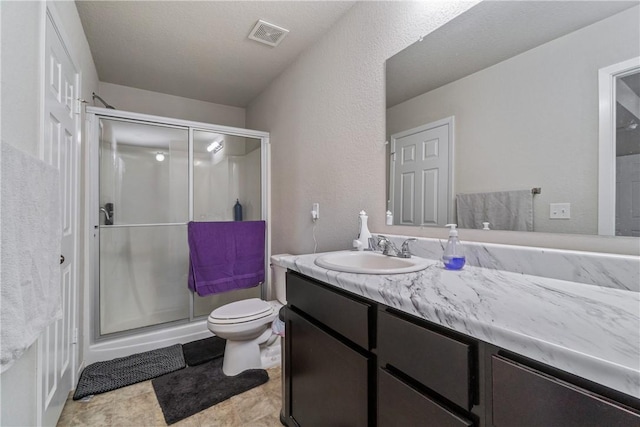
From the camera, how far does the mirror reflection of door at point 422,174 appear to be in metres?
1.23

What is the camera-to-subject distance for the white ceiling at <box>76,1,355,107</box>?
171cm

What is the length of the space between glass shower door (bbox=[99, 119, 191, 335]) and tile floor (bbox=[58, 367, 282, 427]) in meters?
0.73

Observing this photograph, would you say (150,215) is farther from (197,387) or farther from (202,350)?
(197,387)

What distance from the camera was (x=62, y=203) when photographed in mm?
1411

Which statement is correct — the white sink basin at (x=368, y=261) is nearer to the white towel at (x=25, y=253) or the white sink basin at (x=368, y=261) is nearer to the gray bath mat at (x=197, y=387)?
the white towel at (x=25, y=253)

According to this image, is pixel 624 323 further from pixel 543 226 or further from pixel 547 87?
pixel 547 87

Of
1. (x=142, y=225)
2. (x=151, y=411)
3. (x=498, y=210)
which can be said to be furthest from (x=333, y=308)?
(x=142, y=225)

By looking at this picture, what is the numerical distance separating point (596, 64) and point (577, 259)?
1.96ft

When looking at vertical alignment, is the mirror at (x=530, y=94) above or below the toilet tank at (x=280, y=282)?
above

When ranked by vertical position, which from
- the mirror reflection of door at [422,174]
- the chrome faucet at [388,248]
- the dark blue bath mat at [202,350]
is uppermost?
the mirror reflection of door at [422,174]

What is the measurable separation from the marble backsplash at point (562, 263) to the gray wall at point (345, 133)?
0.06 meters

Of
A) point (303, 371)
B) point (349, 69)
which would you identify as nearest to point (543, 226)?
point (303, 371)

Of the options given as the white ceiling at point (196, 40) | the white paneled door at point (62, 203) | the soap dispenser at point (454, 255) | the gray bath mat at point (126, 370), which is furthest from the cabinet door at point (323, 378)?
the white ceiling at point (196, 40)

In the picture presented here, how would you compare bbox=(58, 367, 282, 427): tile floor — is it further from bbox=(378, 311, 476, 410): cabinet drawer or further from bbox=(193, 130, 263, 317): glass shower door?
bbox=(378, 311, 476, 410): cabinet drawer
